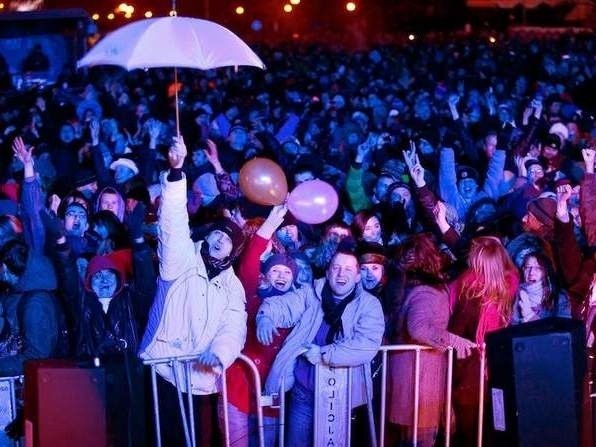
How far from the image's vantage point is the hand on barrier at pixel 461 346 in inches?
233

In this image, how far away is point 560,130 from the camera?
42.1ft

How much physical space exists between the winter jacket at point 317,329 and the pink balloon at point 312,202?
1.18 m

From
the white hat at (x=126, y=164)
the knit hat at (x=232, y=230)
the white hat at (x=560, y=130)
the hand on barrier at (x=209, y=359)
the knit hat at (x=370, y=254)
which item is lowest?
the hand on barrier at (x=209, y=359)

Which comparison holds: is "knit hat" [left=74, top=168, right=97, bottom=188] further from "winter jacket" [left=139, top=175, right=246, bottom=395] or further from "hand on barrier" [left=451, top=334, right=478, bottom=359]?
"hand on barrier" [left=451, top=334, right=478, bottom=359]

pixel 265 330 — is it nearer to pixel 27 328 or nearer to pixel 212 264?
pixel 212 264

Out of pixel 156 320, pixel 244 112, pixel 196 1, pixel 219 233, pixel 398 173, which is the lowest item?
pixel 156 320

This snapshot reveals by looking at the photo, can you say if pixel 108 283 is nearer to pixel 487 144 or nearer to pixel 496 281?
pixel 496 281

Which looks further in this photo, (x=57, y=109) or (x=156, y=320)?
(x=57, y=109)

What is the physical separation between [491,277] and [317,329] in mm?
995

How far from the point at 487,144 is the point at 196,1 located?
2850 centimetres

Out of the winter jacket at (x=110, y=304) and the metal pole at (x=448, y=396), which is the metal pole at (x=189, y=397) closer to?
the winter jacket at (x=110, y=304)

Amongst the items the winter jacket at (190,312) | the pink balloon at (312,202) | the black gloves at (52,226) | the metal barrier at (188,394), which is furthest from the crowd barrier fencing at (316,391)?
the pink balloon at (312,202)

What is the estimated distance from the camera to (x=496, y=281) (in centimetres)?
610

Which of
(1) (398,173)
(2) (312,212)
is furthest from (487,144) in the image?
(2) (312,212)
